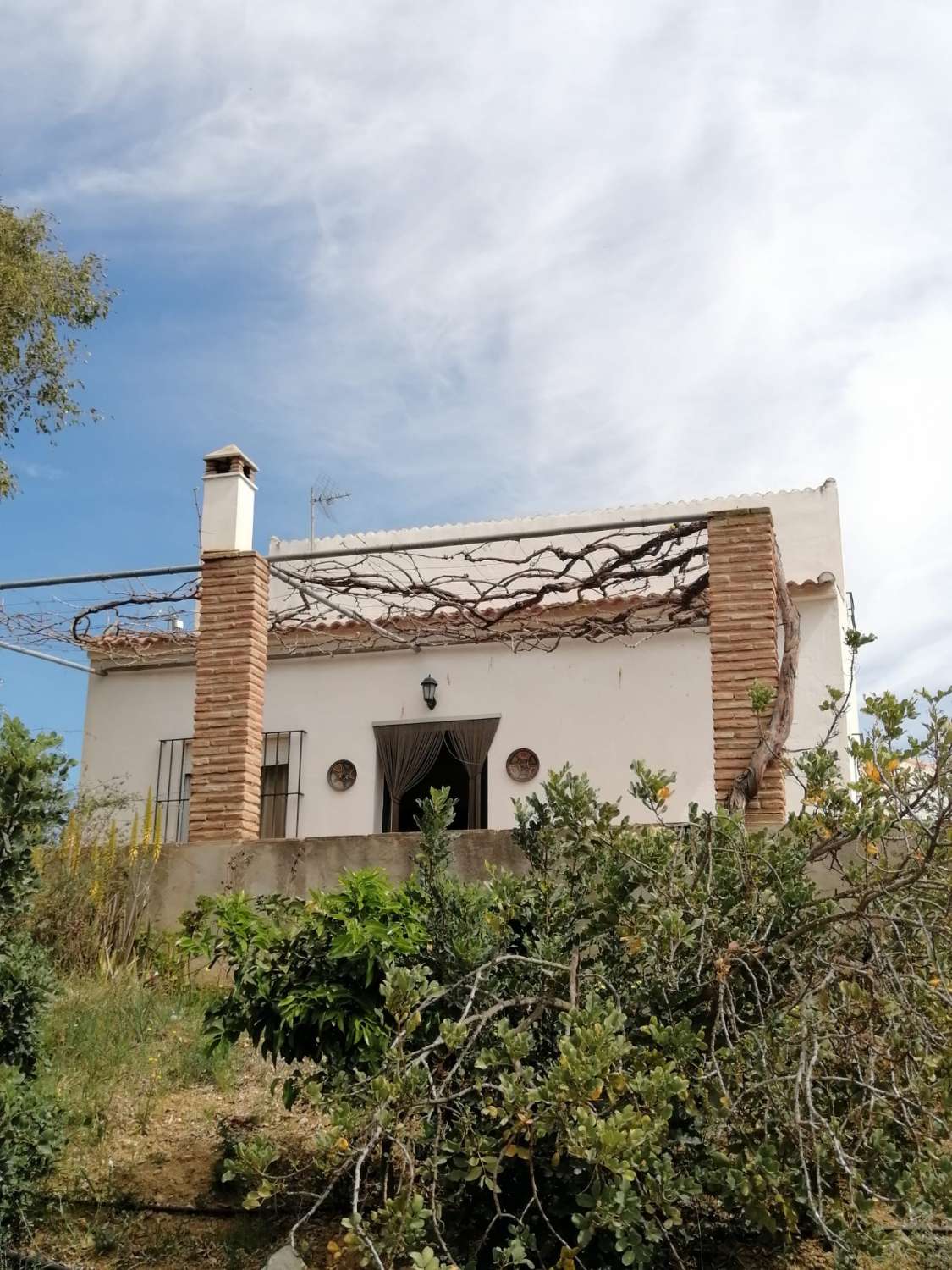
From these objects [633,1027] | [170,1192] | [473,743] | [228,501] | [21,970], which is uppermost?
[228,501]

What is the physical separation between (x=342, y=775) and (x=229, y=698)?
4.41 meters

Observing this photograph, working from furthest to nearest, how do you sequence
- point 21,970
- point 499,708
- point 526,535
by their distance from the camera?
point 499,708, point 526,535, point 21,970

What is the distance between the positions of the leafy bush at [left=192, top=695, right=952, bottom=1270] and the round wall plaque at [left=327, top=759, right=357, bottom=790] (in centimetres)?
790

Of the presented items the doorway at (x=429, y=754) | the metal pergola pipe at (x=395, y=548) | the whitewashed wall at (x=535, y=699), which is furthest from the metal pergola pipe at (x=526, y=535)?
the doorway at (x=429, y=754)

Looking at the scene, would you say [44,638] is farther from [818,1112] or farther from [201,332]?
[818,1112]

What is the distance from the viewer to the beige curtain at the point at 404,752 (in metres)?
12.7

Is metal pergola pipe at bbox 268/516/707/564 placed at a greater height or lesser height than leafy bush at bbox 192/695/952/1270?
greater

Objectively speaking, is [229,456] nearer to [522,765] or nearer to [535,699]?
[535,699]

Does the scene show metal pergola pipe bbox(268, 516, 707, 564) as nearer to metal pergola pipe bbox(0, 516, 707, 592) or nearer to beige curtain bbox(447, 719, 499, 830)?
metal pergola pipe bbox(0, 516, 707, 592)

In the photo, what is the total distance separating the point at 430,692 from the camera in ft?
41.4

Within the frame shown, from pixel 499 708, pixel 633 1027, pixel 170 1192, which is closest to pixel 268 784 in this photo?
pixel 499 708

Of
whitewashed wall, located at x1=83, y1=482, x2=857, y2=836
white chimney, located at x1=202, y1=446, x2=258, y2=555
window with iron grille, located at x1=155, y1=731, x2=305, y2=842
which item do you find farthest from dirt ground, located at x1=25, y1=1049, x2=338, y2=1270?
window with iron grille, located at x1=155, y1=731, x2=305, y2=842

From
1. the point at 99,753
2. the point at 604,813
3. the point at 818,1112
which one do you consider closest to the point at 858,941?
the point at 818,1112

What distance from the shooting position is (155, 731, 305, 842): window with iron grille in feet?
42.4
